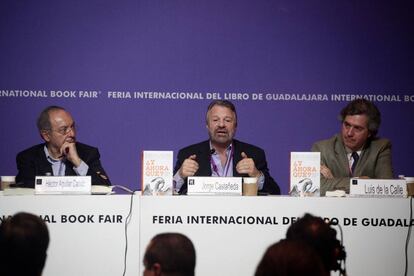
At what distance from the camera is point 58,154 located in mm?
5789

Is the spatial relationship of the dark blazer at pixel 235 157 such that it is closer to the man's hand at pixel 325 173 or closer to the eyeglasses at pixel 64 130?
the man's hand at pixel 325 173

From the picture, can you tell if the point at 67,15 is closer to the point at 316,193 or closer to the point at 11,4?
the point at 11,4

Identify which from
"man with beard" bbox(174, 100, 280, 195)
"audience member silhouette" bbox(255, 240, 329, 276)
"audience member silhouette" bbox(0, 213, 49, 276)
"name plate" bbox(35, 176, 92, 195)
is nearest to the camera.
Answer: "audience member silhouette" bbox(255, 240, 329, 276)

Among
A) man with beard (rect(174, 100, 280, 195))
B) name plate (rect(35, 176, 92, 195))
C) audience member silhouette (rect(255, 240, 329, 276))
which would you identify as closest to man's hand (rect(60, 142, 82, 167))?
man with beard (rect(174, 100, 280, 195))

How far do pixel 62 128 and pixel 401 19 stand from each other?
11.0ft

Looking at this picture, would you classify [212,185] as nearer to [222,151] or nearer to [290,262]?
[222,151]

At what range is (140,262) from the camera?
168 inches

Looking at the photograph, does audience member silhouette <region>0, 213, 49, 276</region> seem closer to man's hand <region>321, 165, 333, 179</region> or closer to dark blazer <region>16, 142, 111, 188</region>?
dark blazer <region>16, 142, 111, 188</region>

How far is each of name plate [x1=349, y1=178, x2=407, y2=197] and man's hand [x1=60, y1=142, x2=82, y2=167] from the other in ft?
7.93

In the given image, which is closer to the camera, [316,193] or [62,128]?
[316,193]

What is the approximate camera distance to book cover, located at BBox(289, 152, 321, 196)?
4422mm

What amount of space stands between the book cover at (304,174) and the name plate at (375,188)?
0.27m

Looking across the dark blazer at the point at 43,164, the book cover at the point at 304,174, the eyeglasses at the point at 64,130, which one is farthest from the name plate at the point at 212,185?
the eyeglasses at the point at 64,130

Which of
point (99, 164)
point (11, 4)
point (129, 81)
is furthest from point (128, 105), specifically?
point (11, 4)
